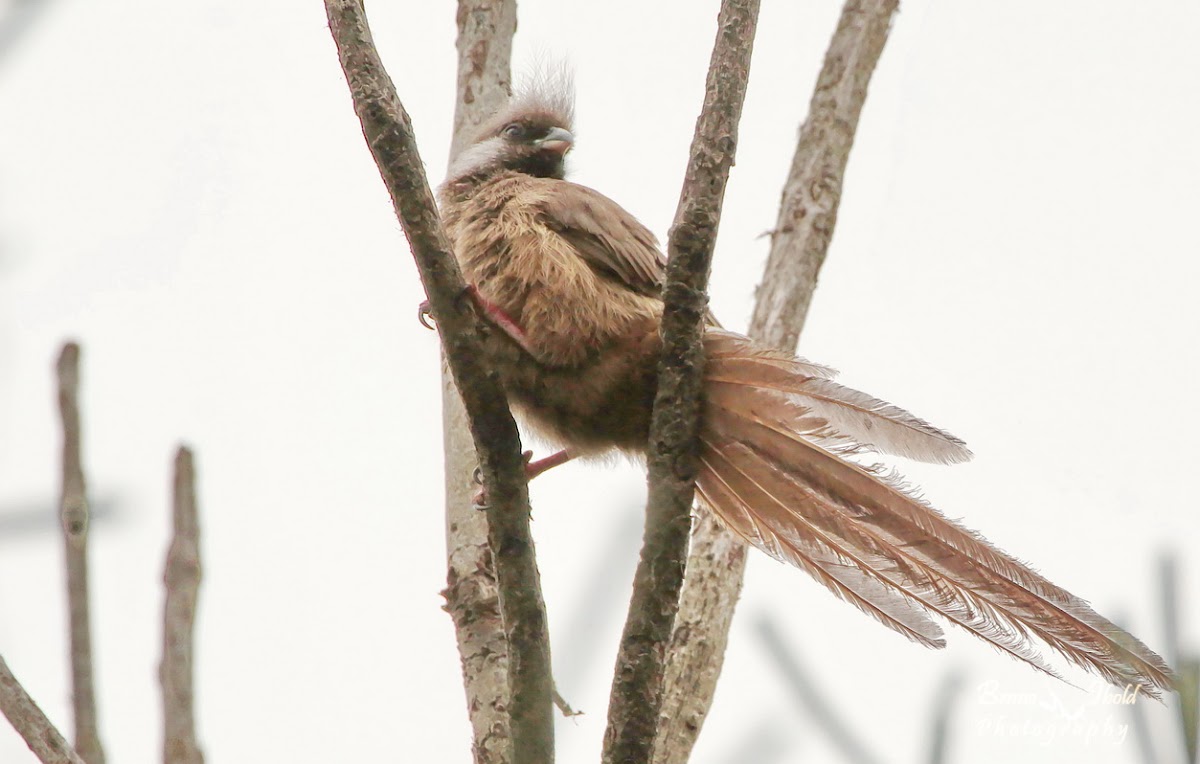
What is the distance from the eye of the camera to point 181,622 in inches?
100

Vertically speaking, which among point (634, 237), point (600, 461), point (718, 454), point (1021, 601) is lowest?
point (1021, 601)

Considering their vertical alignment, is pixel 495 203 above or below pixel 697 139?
above

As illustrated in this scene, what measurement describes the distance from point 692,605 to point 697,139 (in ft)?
6.35

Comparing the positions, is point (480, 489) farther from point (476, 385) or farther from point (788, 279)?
point (788, 279)

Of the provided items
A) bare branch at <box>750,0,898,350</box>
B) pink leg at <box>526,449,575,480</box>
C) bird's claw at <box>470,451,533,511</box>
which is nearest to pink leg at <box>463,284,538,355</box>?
bird's claw at <box>470,451,533,511</box>

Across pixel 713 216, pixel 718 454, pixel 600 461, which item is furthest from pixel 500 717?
pixel 713 216

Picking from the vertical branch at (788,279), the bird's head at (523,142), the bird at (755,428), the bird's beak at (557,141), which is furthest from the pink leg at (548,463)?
the bird's beak at (557,141)

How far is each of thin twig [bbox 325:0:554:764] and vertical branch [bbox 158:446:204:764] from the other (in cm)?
63

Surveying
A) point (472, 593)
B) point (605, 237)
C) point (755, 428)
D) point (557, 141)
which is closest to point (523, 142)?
point (557, 141)

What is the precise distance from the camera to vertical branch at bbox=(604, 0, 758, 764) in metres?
2.46

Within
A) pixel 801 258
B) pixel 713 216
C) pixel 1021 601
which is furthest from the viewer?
pixel 801 258

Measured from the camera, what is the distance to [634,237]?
11.3 ft

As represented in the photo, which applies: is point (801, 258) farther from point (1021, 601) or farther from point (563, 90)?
point (1021, 601)

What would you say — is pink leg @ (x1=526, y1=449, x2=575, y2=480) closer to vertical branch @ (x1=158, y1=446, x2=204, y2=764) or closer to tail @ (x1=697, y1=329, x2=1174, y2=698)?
tail @ (x1=697, y1=329, x2=1174, y2=698)
